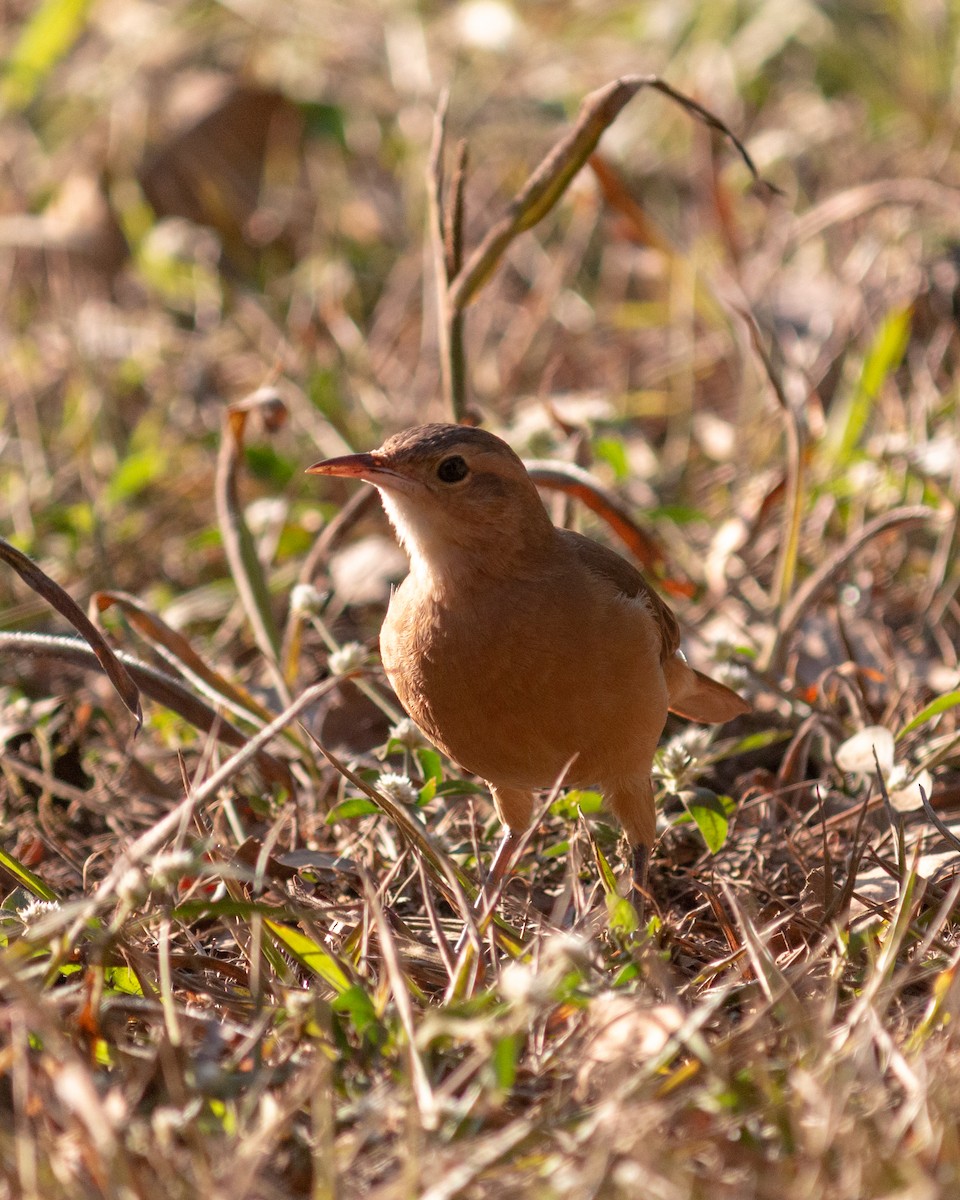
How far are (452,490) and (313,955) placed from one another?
4.49 ft

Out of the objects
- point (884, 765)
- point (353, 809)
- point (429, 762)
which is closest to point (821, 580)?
point (884, 765)

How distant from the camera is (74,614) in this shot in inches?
143

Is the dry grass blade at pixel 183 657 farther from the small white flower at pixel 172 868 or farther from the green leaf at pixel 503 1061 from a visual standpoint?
the green leaf at pixel 503 1061

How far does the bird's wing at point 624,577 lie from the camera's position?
4172 millimetres

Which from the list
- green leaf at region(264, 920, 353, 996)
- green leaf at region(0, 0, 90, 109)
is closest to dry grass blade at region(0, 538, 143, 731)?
green leaf at region(264, 920, 353, 996)

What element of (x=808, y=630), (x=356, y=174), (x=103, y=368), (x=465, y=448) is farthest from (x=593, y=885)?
(x=356, y=174)

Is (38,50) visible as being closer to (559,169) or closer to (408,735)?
(559,169)

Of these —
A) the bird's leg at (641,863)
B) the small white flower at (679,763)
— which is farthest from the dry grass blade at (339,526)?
the bird's leg at (641,863)

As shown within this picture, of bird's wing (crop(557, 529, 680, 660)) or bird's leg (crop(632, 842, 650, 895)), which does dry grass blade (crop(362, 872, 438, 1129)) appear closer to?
bird's leg (crop(632, 842, 650, 895))

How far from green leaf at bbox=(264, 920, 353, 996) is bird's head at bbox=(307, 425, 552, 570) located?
1.15 meters

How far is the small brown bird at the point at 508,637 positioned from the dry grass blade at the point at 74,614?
715 millimetres

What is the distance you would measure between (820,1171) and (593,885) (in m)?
1.40

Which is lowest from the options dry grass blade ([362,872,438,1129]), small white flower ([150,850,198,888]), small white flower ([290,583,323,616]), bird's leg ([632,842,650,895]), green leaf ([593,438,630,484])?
bird's leg ([632,842,650,895])

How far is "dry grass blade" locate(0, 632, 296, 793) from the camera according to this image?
12.8 feet
